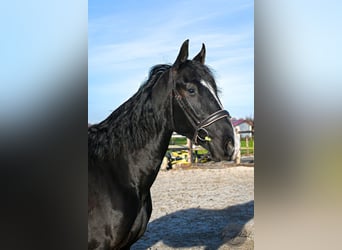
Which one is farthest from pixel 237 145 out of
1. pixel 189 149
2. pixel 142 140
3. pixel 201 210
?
pixel 201 210

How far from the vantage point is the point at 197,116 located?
1.87m

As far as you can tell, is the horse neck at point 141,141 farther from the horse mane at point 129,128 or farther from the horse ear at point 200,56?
the horse ear at point 200,56

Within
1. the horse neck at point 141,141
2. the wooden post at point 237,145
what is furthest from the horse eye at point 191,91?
the wooden post at point 237,145

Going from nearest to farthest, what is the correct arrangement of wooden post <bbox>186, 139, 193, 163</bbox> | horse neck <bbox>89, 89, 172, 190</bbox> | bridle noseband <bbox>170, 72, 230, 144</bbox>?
bridle noseband <bbox>170, 72, 230, 144</bbox> → horse neck <bbox>89, 89, 172, 190</bbox> → wooden post <bbox>186, 139, 193, 163</bbox>

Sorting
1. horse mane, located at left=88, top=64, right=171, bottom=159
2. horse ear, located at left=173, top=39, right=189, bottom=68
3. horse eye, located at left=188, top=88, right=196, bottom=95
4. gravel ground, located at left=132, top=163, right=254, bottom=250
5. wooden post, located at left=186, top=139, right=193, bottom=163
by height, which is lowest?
gravel ground, located at left=132, top=163, right=254, bottom=250

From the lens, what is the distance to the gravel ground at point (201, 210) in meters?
2.32

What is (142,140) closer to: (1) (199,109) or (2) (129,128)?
(2) (129,128)

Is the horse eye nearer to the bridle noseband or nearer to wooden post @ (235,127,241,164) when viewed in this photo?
the bridle noseband

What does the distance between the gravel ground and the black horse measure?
38 cm

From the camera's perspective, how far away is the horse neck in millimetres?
1952

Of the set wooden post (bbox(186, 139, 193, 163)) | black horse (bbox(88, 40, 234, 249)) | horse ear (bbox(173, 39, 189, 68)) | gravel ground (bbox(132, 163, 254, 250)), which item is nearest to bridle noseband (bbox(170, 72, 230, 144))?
black horse (bbox(88, 40, 234, 249))

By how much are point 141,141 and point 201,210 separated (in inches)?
34.1
